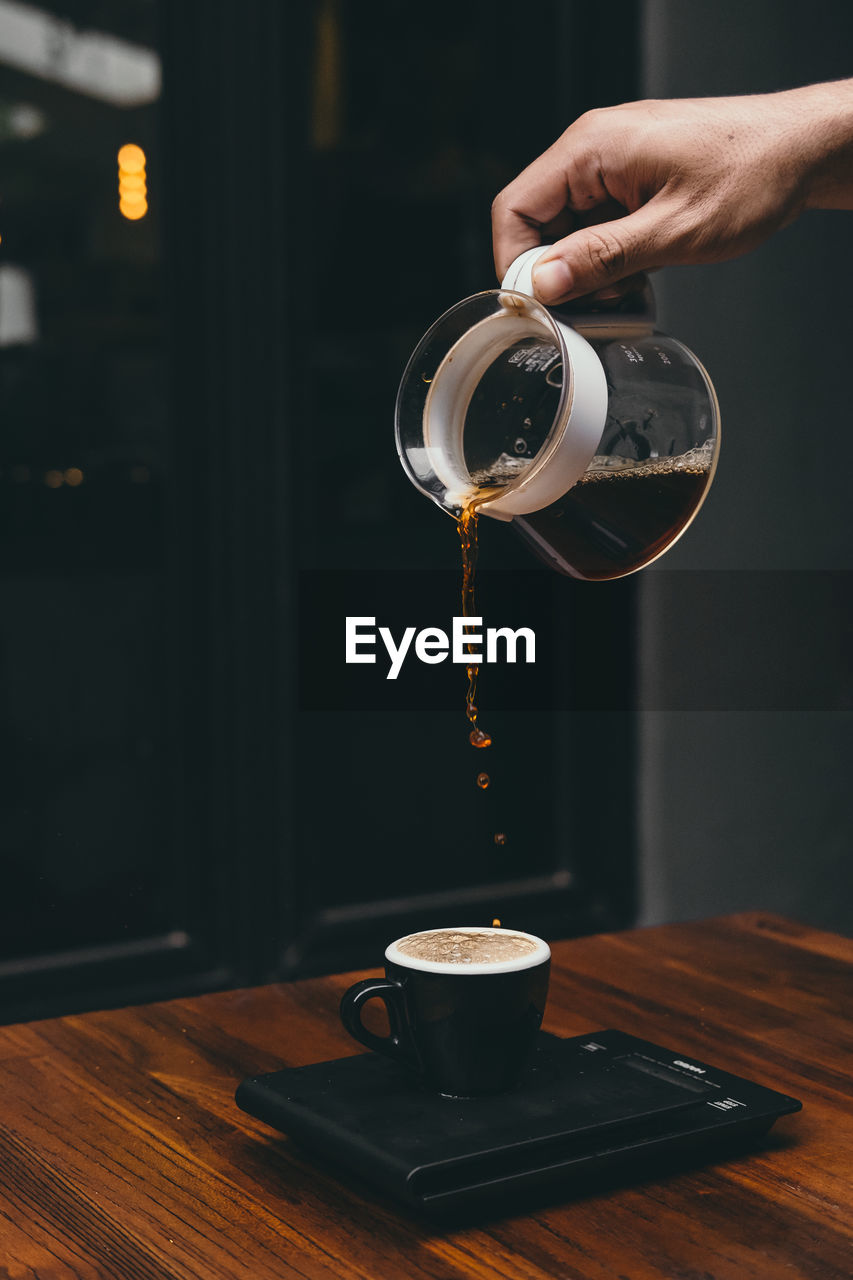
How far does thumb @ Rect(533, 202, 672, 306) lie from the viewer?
2.98ft

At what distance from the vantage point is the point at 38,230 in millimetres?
2127

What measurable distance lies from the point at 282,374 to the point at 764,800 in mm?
1223

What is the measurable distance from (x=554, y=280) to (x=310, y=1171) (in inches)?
22.4

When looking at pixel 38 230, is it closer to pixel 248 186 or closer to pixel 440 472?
pixel 248 186

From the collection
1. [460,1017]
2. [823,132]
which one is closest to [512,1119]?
[460,1017]

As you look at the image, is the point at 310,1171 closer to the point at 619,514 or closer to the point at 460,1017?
the point at 460,1017

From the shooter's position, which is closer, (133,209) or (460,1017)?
(460,1017)

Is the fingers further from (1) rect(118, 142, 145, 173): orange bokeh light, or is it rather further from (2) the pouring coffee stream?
(1) rect(118, 142, 145, 173): orange bokeh light

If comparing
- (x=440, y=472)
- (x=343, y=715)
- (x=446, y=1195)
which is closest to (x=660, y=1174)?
(x=446, y=1195)

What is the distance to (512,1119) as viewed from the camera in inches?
29.0

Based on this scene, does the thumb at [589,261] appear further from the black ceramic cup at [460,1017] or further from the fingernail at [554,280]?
the black ceramic cup at [460,1017]

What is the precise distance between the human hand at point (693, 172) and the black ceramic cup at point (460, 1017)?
48 cm

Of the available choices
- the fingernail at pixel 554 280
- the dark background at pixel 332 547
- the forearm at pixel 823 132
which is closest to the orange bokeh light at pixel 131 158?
the dark background at pixel 332 547

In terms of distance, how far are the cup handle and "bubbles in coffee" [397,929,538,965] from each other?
0.08ft
